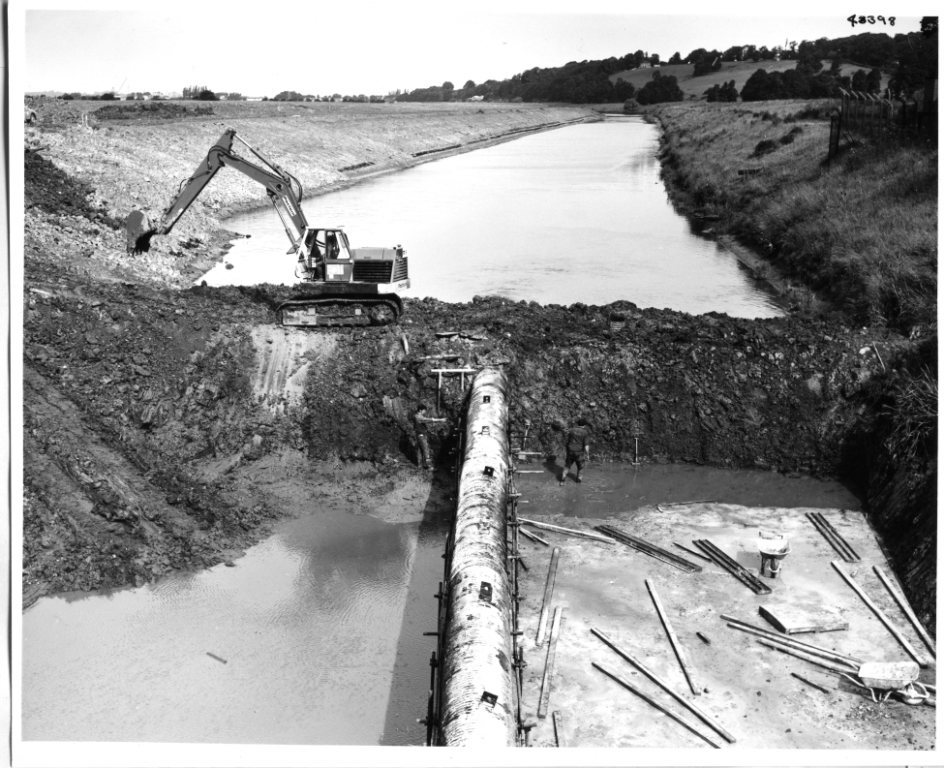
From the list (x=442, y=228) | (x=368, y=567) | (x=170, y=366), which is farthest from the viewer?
(x=442, y=228)

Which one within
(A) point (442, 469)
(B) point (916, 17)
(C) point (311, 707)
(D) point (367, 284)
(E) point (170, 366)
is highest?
(B) point (916, 17)

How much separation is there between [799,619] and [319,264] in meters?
11.8

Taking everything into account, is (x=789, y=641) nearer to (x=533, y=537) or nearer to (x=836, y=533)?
(x=836, y=533)

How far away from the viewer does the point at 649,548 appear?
14852mm

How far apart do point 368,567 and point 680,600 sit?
449 centimetres

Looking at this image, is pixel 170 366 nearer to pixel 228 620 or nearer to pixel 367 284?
pixel 367 284

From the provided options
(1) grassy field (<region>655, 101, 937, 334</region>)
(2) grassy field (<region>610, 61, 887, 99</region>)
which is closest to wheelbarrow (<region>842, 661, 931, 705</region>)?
(1) grassy field (<region>655, 101, 937, 334</region>)

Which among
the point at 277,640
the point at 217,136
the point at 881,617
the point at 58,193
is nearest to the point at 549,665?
the point at 277,640

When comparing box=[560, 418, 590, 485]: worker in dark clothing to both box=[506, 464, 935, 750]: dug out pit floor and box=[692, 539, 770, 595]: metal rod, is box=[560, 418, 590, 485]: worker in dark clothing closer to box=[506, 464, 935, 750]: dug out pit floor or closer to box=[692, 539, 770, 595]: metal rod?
box=[506, 464, 935, 750]: dug out pit floor

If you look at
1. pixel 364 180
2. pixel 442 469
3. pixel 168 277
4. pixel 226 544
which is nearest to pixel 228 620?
pixel 226 544

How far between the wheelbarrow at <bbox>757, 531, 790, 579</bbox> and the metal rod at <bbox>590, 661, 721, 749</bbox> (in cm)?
338

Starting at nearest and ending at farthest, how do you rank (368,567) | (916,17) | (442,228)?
(916,17) → (368,567) → (442,228)

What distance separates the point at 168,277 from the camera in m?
27.0

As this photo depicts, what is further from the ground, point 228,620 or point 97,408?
point 97,408
